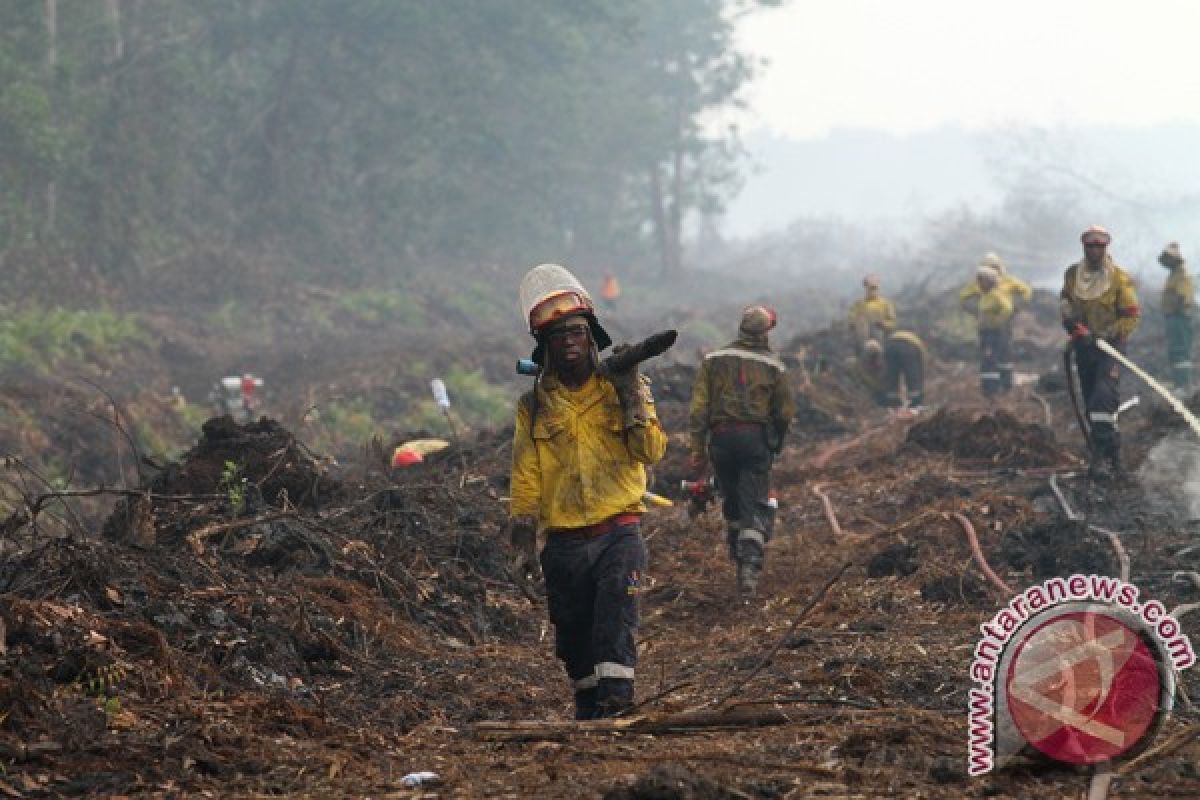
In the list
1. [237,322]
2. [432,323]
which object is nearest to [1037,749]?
[237,322]

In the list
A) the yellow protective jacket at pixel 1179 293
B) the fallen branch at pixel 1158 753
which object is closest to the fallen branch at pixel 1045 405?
the yellow protective jacket at pixel 1179 293

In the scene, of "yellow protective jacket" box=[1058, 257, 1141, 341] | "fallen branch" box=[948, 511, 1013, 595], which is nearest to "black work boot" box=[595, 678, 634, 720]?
"fallen branch" box=[948, 511, 1013, 595]

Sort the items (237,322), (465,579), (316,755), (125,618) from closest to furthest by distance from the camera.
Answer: (316,755)
(125,618)
(465,579)
(237,322)

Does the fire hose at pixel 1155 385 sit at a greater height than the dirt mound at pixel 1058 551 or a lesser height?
greater

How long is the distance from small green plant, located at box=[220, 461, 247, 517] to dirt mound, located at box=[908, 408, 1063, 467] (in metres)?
7.37

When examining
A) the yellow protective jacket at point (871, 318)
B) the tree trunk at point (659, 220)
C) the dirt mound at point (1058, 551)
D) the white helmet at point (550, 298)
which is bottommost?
the dirt mound at point (1058, 551)

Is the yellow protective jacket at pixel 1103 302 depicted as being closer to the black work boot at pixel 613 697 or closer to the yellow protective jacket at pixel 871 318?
the black work boot at pixel 613 697

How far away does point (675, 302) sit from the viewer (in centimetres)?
5375

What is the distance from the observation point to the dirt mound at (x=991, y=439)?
15484mm

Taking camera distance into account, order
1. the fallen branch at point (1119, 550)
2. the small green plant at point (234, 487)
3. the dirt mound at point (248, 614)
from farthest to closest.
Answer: the small green plant at point (234, 487), the fallen branch at point (1119, 550), the dirt mound at point (248, 614)

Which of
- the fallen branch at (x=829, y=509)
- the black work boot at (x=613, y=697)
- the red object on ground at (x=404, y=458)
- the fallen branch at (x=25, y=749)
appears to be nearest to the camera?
the fallen branch at (x=25, y=749)

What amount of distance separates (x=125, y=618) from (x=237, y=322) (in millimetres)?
25862

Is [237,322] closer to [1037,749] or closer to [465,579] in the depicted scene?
[465,579]

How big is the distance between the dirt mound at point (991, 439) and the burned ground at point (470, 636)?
0.08 meters
